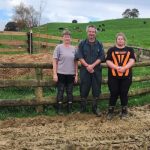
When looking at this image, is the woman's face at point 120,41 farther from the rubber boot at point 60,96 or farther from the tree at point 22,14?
the tree at point 22,14

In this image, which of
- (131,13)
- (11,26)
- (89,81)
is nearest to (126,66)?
(89,81)

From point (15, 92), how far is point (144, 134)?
3.72 metres

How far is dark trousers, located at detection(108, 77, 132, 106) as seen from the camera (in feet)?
31.3

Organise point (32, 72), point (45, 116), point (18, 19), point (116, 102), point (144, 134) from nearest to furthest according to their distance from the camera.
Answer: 1. point (144, 134)
2. point (45, 116)
3. point (116, 102)
4. point (32, 72)
5. point (18, 19)

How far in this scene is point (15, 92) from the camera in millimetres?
10930

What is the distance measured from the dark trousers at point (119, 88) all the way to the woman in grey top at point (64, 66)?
708mm

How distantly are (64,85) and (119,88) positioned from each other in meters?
1.07

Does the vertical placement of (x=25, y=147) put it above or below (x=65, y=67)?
below

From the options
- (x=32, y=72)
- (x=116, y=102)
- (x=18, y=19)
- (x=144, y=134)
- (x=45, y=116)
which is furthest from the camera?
(x=18, y=19)

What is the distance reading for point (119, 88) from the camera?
9656mm

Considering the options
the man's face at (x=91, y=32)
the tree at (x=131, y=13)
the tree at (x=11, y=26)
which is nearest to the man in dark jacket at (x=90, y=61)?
the man's face at (x=91, y=32)

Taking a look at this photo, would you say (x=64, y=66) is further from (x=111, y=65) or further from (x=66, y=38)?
(x=111, y=65)

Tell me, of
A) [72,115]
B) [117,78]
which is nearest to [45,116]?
[72,115]

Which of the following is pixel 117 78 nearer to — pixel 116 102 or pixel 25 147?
pixel 116 102
